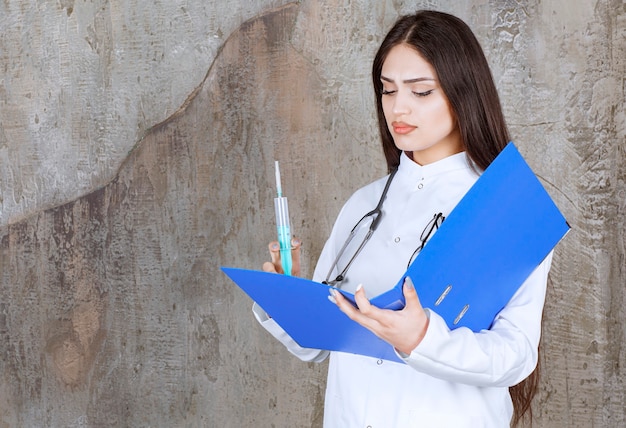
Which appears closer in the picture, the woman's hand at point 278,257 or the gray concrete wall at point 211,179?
the woman's hand at point 278,257

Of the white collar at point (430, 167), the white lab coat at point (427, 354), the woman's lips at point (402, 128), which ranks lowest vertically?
the white lab coat at point (427, 354)

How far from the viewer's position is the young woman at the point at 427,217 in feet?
5.28

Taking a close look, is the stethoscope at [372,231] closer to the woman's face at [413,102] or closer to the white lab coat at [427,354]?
the white lab coat at [427,354]

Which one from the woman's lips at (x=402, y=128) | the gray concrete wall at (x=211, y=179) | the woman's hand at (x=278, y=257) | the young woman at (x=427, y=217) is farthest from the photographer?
the gray concrete wall at (x=211, y=179)

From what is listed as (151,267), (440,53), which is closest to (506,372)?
(440,53)

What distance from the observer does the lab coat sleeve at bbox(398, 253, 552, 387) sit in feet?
4.71

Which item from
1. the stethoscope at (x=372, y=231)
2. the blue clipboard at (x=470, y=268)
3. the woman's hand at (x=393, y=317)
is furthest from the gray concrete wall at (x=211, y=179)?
the woman's hand at (x=393, y=317)

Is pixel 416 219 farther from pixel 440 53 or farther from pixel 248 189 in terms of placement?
pixel 248 189

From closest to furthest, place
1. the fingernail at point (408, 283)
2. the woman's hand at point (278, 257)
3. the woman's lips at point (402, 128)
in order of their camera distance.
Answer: the fingernail at point (408, 283)
the woman's lips at point (402, 128)
the woman's hand at point (278, 257)

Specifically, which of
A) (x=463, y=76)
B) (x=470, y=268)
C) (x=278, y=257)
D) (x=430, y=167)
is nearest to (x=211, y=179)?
(x=278, y=257)

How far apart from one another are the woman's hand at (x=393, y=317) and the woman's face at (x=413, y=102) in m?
0.45

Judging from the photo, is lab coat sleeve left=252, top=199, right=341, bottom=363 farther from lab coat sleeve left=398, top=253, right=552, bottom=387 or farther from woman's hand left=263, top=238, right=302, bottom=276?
lab coat sleeve left=398, top=253, right=552, bottom=387

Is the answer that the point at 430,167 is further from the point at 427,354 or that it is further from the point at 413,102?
the point at 427,354

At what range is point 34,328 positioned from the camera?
3953 mm
